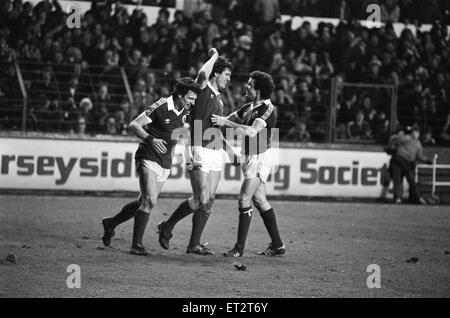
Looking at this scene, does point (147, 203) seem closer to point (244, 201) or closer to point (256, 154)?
point (244, 201)

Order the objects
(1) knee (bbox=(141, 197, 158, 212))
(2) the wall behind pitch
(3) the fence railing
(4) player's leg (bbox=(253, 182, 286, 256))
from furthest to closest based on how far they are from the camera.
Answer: (3) the fence railing
(2) the wall behind pitch
(4) player's leg (bbox=(253, 182, 286, 256))
(1) knee (bbox=(141, 197, 158, 212))

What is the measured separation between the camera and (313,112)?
20875 millimetres

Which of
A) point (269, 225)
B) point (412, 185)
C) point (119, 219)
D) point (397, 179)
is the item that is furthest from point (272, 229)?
point (412, 185)

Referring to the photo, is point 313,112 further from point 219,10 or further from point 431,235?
point 431,235

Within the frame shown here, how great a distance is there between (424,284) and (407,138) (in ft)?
38.8

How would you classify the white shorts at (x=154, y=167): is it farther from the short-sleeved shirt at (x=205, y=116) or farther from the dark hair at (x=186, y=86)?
the dark hair at (x=186, y=86)

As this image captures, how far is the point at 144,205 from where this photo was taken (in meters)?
10.6

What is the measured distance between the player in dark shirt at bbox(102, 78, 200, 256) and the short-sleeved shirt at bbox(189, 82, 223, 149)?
0.42 feet

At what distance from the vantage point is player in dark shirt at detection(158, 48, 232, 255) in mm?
10734

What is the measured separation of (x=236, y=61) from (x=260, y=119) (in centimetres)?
1049

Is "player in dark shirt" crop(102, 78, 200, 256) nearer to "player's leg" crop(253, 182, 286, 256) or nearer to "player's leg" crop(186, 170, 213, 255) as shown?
"player's leg" crop(186, 170, 213, 255)

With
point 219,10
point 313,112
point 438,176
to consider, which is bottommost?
point 438,176

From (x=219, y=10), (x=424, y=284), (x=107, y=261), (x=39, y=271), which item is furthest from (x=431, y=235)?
(x=219, y=10)

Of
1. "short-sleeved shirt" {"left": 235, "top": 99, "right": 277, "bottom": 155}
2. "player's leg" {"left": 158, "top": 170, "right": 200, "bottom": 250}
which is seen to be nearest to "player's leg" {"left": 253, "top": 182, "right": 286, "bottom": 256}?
"short-sleeved shirt" {"left": 235, "top": 99, "right": 277, "bottom": 155}
